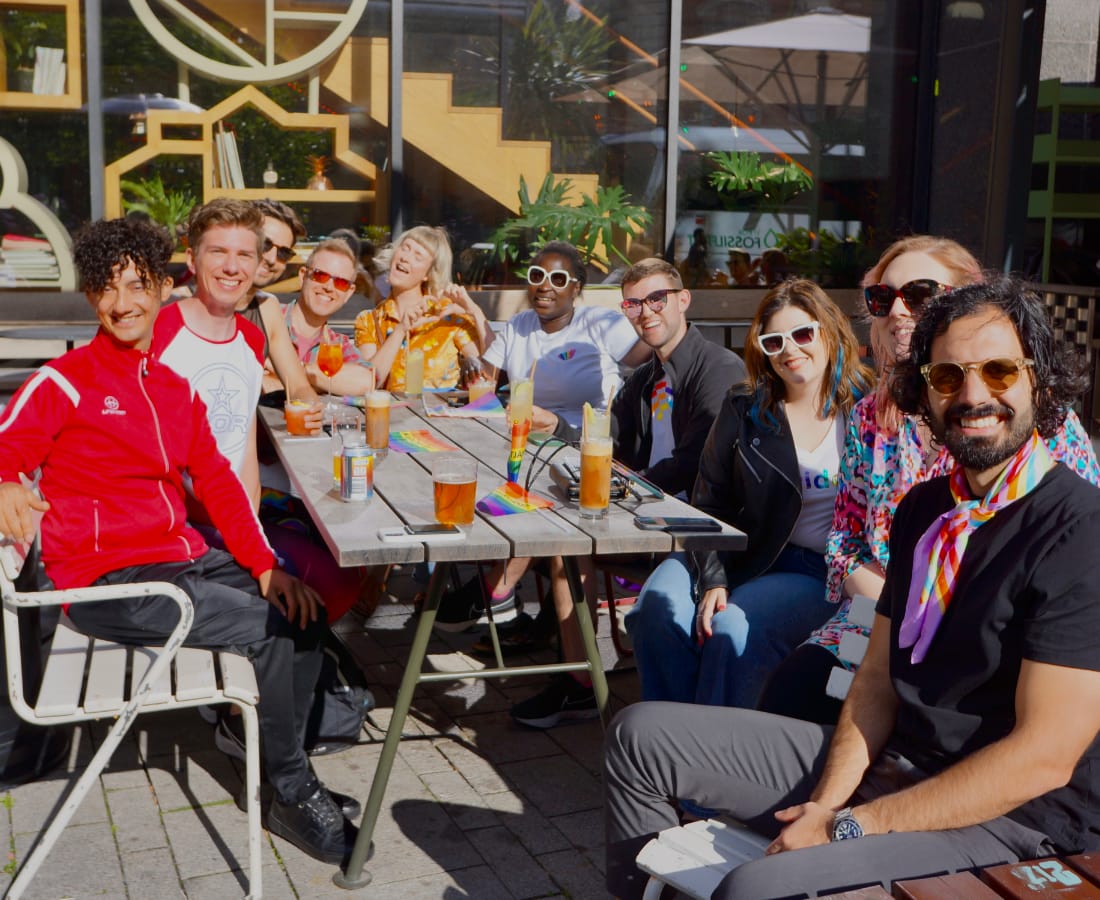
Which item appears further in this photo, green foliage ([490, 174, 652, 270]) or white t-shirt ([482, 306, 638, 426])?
green foliage ([490, 174, 652, 270])

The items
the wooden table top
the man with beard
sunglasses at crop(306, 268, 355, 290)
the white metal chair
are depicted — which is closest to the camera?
the man with beard

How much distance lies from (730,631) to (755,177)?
6045mm

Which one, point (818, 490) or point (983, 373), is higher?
point (983, 373)

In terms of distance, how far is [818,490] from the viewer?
319 cm

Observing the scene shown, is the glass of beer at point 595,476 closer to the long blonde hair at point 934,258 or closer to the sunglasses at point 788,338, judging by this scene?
the sunglasses at point 788,338

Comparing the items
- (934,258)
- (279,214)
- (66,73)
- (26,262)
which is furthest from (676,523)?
(66,73)

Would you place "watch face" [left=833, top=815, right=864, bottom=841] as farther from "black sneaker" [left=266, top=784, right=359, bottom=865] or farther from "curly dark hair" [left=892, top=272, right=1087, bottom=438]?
"black sneaker" [left=266, top=784, right=359, bottom=865]

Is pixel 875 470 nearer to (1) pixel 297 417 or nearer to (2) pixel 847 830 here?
(2) pixel 847 830

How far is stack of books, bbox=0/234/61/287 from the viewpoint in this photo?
7047 millimetres

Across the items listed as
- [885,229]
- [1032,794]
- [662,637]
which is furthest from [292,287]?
[1032,794]

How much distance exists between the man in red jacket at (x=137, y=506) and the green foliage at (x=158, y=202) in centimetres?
443

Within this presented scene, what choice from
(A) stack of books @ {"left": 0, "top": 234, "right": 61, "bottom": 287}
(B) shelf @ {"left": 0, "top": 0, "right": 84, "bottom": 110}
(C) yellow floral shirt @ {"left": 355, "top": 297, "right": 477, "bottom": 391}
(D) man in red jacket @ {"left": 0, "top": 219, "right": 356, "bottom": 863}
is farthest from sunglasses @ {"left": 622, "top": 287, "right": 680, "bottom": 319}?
(B) shelf @ {"left": 0, "top": 0, "right": 84, "bottom": 110}

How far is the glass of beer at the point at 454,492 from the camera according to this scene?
2.81 meters

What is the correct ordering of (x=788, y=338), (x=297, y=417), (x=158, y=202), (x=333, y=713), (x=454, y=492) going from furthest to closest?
(x=158, y=202) < (x=297, y=417) < (x=333, y=713) < (x=788, y=338) < (x=454, y=492)
